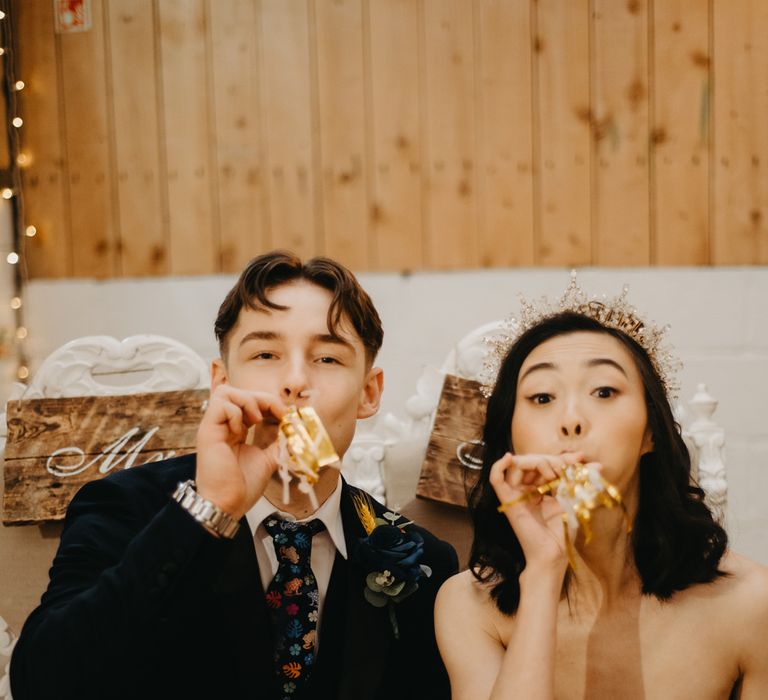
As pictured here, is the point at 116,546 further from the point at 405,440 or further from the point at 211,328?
the point at 211,328

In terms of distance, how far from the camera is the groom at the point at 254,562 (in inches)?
47.5

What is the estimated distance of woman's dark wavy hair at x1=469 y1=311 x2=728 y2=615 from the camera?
58.6 inches

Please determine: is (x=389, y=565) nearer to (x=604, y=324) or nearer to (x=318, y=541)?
(x=318, y=541)

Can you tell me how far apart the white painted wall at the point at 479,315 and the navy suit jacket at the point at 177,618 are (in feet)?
3.27

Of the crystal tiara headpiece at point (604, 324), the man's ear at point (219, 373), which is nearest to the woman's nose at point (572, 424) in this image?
the crystal tiara headpiece at point (604, 324)

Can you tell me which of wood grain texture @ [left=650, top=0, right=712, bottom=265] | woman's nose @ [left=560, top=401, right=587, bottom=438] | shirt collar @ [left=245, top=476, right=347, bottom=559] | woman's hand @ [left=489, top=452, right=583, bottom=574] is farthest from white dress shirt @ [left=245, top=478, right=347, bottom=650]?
wood grain texture @ [left=650, top=0, right=712, bottom=265]

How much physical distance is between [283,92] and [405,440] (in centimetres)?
126

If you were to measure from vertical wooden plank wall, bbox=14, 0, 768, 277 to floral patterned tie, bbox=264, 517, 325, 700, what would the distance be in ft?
4.22

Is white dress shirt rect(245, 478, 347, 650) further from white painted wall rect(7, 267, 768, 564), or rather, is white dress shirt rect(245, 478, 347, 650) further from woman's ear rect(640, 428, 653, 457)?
white painted wall rect(7, 267, 768, 564)

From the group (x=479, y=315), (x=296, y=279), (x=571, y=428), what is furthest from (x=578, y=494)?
(x=479, y=315)

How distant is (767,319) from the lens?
105 inches

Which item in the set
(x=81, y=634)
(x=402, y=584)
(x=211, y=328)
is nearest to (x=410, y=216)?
(x=211, y=328)

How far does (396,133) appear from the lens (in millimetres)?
2648

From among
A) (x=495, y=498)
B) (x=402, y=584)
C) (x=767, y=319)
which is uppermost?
(x=767, y=319)
